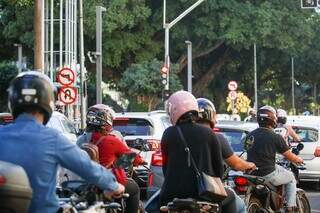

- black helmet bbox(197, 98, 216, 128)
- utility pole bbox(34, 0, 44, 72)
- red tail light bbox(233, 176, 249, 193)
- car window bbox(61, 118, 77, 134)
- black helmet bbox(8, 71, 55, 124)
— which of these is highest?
utility pole bbox(34, 0, 44, 72)

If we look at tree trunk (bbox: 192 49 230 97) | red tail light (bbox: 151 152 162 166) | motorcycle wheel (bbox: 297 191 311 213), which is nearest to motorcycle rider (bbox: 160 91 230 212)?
motorcycle wheel (bbox: 297 191 311 213)

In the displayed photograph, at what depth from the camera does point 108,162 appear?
8219mm

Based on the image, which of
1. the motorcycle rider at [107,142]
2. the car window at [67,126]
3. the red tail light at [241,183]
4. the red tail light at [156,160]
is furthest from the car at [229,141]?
the motorcycle rider at [107,142]

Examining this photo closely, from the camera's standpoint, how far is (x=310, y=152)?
18609 mm

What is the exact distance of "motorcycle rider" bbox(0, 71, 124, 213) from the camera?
15.0 ft

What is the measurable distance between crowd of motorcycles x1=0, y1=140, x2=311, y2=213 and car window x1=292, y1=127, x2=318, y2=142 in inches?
290

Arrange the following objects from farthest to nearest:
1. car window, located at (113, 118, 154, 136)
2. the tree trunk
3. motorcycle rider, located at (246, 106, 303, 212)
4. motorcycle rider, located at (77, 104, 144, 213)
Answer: the tree trunk < car window, located at (113, 118, 154, 136) < motorcycle rider, located at (246, 106, 303, 212) < motorcycle rider, located at (77, 104, 144, 213)

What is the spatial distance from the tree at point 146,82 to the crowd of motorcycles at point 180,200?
31.6 metres

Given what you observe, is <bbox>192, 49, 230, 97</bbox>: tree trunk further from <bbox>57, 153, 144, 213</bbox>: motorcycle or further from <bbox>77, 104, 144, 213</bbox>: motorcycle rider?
<bbox>57, 153, 144, 213</bbox>: motorcycle

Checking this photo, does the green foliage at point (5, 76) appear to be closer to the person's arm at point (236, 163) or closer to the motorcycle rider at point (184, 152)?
the person's arm at point (236, 163)

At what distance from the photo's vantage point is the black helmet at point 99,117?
27.5 ft

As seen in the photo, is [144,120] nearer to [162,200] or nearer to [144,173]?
[144,173]

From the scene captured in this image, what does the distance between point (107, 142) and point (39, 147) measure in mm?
3642

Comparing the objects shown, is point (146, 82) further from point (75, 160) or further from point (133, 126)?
point (75, 160)
